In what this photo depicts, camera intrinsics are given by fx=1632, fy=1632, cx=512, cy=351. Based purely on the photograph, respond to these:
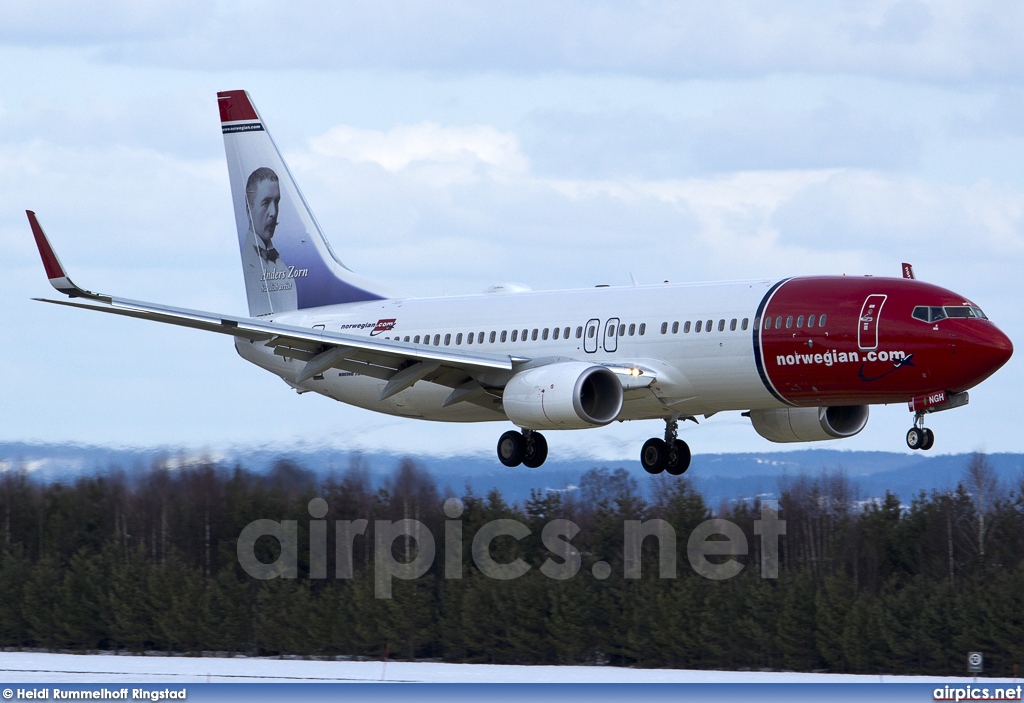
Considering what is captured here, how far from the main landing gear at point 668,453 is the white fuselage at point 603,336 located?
4.96 feet

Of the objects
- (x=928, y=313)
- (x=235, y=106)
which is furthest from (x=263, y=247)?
(x=928, y=313)

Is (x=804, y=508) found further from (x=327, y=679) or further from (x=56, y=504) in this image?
(x=56, y=504)

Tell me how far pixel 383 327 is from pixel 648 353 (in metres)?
8.75

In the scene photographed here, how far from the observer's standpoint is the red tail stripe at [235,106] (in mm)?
48844

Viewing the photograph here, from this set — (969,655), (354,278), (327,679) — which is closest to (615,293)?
(354,278)

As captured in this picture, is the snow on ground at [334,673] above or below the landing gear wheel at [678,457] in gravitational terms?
below

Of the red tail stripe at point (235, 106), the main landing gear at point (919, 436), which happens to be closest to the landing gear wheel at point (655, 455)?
the main landing gear at point (919, 436)

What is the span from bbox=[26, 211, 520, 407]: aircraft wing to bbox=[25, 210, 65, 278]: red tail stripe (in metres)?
0.02

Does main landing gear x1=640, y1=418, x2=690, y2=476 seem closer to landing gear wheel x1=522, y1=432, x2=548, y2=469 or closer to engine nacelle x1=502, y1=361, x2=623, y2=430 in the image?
landing gear wheel x1=522, y1=432, x2=548, y2=469

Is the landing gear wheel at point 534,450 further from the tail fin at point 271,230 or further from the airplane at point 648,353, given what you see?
the tail fin at point 271,230

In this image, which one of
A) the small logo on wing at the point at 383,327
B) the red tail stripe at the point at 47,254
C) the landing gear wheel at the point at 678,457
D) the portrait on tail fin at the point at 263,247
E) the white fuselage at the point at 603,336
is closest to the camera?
the red tail stripe at the point at 47,254

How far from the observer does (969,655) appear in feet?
298

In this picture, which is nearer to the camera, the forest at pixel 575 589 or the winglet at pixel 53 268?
the winglet at pixel 53 268

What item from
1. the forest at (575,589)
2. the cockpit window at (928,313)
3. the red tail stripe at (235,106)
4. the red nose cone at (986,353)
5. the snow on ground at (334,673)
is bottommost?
the snow on ground at (334,673)
